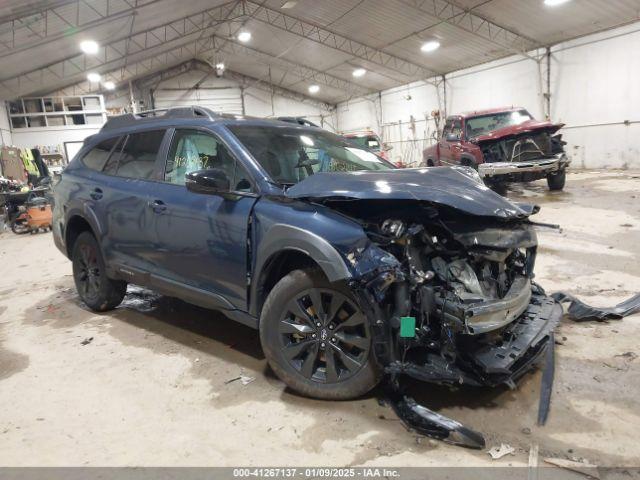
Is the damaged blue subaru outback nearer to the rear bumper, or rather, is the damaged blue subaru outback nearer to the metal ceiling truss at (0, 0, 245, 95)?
the rear bumper

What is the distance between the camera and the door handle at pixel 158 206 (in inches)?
135

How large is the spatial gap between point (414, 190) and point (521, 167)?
8020mm

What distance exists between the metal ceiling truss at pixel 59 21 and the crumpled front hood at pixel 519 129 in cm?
981

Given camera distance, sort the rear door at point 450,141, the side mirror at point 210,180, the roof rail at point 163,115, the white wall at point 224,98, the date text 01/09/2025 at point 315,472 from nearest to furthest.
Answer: the date text 01/09/2025 at point 315,472, the side mirror at point 210,180, the roof rail at point 163,115, the rear door at point 450,141, the white wall at point 224,98

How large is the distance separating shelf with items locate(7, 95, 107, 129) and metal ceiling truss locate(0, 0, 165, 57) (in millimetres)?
7695

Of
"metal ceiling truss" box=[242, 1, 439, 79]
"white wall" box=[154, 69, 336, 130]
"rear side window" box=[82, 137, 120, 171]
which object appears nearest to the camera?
"rear side window" box=[82, 137, 120, 171]

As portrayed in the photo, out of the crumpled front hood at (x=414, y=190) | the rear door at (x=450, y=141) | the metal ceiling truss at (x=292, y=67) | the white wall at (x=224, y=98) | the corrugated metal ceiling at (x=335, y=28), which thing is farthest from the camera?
the white wall at (x=224, y=98)

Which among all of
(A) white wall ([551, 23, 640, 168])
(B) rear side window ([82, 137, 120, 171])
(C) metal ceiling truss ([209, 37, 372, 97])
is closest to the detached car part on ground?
(B) rear side window ([82, 137, 120, 171])

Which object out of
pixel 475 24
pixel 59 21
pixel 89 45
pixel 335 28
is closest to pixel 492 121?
pixel 475 24

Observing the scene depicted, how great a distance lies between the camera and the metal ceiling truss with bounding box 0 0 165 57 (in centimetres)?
1106

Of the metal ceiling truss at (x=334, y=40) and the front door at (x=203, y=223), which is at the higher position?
the metal ceiling truss at (x=334, y=40)

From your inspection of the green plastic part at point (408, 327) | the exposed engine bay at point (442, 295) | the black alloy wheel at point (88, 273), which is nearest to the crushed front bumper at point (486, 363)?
the exposed engine bay at point (442, 295)

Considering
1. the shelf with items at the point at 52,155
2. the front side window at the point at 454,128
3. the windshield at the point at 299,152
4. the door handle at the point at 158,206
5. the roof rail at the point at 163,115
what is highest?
the shelf with items at the point at 52,155

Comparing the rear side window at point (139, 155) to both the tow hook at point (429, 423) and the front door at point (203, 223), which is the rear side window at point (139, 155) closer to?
the front door at point (203, 223)
